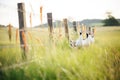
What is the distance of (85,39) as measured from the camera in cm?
357

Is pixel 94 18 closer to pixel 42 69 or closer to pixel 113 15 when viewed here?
pixel 113 15

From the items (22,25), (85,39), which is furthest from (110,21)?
(22,25)

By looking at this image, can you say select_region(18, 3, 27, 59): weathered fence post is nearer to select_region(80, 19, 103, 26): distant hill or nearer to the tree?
select_region(80, 19, 103, 26): distant hill

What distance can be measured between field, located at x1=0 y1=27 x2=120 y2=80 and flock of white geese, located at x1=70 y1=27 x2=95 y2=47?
0.21 feet

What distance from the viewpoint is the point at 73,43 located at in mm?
3627

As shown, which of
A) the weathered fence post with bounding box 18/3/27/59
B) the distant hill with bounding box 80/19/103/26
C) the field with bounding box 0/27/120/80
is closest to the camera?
the field with bounding box 0/27/120/80

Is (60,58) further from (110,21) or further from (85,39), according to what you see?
(110,21)

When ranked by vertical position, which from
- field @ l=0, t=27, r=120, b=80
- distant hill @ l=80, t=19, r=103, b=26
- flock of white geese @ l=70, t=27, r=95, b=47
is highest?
distant hill @ l=80, t=19, r=103, b=26

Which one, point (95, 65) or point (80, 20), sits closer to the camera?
point (95, 65)

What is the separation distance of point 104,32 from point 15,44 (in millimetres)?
1052

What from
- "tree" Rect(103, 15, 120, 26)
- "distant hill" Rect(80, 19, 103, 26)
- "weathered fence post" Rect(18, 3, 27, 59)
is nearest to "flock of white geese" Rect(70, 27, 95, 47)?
"distant hill" Rect(80, 19, 103, 26)

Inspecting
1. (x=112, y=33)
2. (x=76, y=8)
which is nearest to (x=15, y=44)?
(x=76, y=8)

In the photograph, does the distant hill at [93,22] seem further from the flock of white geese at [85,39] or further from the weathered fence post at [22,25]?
the weathered fence post at [22,25]

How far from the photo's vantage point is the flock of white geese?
3.53 metres
